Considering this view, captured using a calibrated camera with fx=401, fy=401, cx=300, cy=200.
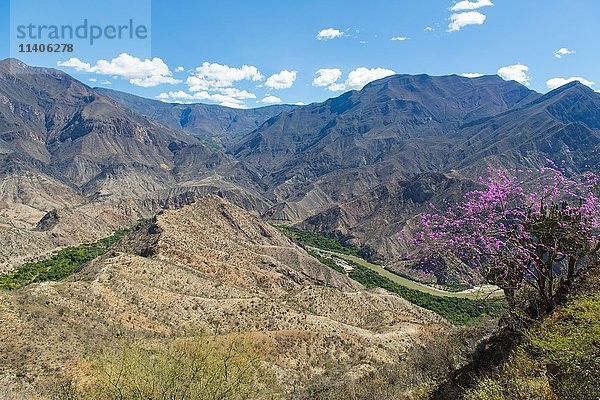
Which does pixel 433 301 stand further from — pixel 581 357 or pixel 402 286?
pixel 581 357

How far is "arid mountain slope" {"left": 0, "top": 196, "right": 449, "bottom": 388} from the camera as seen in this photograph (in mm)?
29781

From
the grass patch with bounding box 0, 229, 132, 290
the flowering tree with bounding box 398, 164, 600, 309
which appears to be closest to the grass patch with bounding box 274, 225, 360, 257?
the grass patch with bounding box 0, 229, 132, 290

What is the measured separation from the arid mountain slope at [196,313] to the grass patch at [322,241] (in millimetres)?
76178

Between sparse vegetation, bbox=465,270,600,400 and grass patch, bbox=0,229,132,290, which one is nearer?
sparse vegetation, bbox=465,270,600,400

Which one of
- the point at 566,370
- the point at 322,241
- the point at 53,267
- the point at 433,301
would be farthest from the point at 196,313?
the point at 322,241

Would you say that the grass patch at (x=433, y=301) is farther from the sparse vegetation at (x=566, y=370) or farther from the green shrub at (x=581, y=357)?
the green shrub at (x=581, y=357)

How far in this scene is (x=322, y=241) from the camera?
6230 inches

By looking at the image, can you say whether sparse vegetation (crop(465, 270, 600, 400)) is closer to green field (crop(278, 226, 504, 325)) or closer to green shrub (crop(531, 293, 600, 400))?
green shrub (crop(531, 293, 600, 400))

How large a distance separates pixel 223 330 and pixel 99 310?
461 inches

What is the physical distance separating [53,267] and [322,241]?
93.1 meters

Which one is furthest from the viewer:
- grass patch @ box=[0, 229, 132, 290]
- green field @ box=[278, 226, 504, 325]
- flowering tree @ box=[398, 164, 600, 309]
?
green field @ box=[278, 226, 504, 325]

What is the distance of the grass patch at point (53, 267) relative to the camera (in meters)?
79.4

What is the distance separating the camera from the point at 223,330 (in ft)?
126

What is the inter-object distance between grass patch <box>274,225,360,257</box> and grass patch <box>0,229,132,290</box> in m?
62.1
